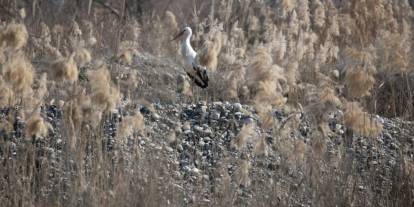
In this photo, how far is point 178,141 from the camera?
4801mm

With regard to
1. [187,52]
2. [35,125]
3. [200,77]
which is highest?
[187,52]

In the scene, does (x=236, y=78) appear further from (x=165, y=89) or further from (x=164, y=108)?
(x=165, y=89)

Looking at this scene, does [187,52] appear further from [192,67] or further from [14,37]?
[14,37]

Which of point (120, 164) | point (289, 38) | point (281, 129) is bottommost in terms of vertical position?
point (120, 164)

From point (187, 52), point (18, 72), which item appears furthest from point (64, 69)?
point (187, 52)

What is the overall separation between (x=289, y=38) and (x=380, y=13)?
113 centimetres

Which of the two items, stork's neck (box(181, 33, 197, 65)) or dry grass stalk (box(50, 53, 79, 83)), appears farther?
stork's neck (box(181, 33, 197, 65))

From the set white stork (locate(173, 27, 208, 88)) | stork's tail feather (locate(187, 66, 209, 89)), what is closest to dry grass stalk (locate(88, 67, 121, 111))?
white stork (locate(173, 27, 208, 88))

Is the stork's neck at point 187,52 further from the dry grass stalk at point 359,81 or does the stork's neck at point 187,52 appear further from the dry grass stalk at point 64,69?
the dry grass stalk at point 64,69

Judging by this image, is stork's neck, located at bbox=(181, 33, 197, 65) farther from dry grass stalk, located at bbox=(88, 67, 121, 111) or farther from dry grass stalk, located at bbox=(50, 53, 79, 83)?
dry grass stalk, located at bbox=(50, 53, 79, 83)

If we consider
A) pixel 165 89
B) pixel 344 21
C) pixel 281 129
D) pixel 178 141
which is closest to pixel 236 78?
pixel 178 141

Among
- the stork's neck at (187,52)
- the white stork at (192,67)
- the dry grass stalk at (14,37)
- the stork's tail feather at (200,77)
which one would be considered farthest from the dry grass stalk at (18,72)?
the stork's neck at (187,52)

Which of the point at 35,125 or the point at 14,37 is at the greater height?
the point at 14,37

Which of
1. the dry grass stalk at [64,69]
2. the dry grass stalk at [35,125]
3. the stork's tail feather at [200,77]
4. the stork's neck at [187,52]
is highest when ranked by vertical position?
the stork's neck at [187,52]
